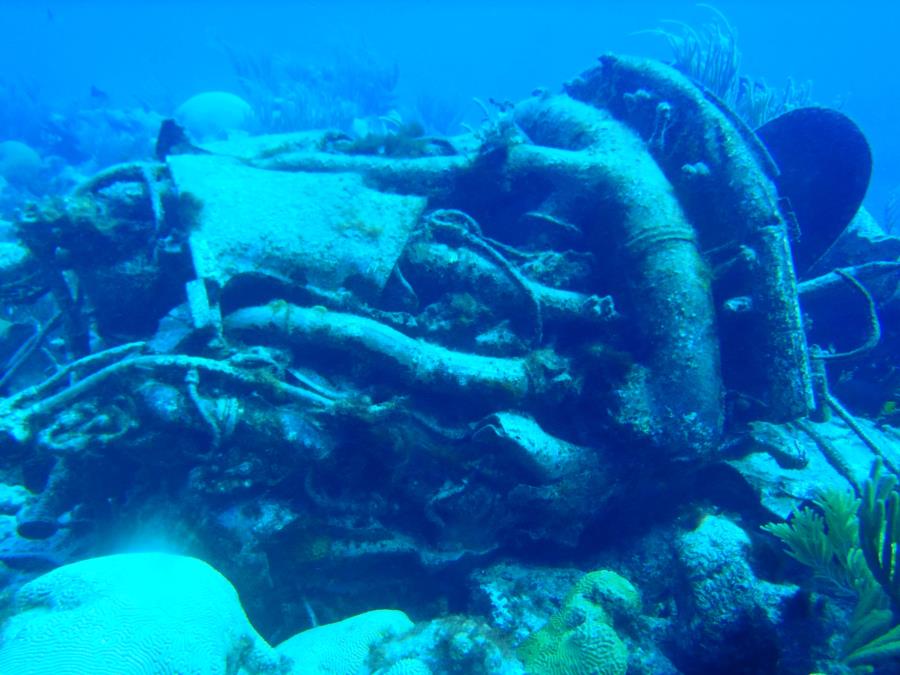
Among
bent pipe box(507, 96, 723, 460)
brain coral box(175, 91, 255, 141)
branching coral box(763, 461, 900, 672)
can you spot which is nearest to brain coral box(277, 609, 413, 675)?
bent pipe box(507, 96, 723, 460)

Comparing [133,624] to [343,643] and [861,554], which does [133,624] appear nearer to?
[343,643]

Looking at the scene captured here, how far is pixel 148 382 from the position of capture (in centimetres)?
291

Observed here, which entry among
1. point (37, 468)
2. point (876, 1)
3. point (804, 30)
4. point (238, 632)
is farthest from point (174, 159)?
point (876, 1)

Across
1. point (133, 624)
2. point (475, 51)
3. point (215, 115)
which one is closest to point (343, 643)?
point (133, 624)

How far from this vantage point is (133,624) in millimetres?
2219

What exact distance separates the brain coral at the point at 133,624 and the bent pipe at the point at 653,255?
112 inches

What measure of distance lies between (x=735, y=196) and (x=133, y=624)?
507cm

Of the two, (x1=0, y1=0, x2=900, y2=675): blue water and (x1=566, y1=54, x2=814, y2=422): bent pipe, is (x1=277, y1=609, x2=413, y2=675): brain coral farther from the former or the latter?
(x1=566, y1=54, x2=814, y2=422): bent pipe

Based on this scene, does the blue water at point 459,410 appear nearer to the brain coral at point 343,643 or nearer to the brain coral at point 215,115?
the brain coral at point 343,643

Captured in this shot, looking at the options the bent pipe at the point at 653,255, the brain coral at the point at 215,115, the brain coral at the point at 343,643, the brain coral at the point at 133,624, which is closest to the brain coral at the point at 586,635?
the brain coral at the point at 343,643

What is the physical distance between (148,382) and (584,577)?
300cm

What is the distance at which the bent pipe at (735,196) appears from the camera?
11.8 feet

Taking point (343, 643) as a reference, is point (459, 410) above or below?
above

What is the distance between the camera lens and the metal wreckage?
295 cm
